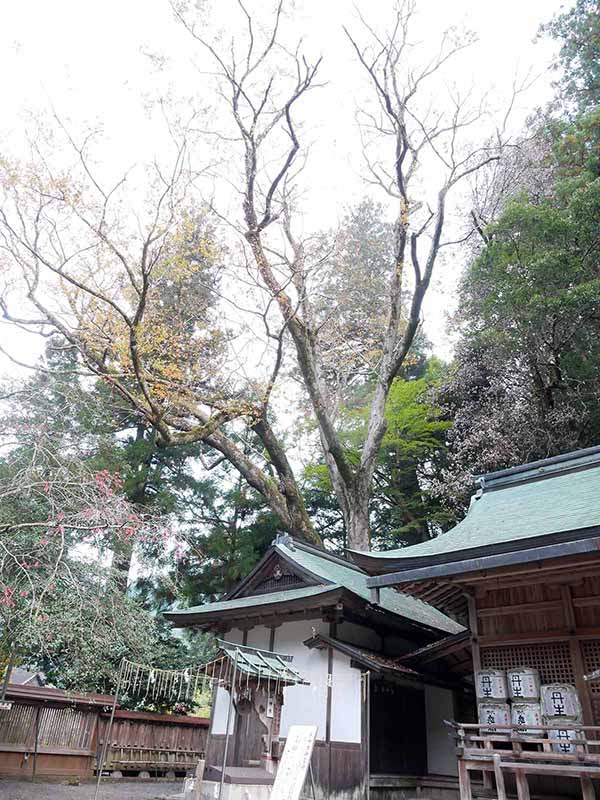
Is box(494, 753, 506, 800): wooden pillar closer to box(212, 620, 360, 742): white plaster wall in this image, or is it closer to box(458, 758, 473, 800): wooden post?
box(458, 758, 473, 800): wooden post

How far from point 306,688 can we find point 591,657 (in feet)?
16.5

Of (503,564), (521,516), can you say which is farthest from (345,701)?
(503,564)

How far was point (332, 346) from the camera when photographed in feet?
65.2

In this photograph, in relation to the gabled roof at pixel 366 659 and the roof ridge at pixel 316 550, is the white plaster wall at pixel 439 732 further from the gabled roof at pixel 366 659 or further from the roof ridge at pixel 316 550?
the roof ridge at pixel 316 550

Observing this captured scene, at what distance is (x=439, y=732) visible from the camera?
1094cm

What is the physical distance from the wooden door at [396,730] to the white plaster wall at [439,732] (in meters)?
0.14

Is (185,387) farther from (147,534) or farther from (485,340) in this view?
(485,340)

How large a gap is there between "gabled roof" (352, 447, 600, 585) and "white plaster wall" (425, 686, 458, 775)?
4082 mm

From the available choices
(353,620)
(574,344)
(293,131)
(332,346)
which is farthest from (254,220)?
(353,620)

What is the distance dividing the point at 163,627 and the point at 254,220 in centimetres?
1193

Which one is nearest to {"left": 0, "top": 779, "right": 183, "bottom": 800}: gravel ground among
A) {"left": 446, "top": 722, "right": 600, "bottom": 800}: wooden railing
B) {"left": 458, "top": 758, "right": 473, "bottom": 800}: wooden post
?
{"left": 458, "top": 758, "right": 473, "bottom": 800}: wooden post

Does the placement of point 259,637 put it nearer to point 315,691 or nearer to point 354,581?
point 315,691

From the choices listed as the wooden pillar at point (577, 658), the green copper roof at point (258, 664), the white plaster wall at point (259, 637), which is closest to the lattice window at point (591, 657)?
the wooden pillar at point (577, 658)

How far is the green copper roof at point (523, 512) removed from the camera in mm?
6996
